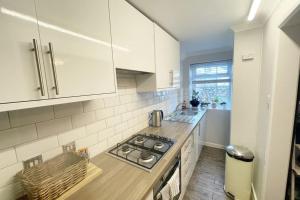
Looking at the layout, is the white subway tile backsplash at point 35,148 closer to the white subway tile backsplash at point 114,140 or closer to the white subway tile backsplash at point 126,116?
the white subway tile backsplash at point 114,140

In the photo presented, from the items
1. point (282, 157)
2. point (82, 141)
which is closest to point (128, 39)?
point (82, 141)

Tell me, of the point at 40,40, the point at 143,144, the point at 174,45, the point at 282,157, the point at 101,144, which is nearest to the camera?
the point at 40,40

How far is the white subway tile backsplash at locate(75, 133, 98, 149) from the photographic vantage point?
43.3 inches

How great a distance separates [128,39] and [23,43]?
72 cm

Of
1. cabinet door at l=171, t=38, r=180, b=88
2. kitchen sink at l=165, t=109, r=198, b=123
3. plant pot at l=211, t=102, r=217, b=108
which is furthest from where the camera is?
plant pot at l=211, t=102, r=217, b=108

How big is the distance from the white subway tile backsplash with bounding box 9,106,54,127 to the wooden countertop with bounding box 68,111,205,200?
515 millimetres

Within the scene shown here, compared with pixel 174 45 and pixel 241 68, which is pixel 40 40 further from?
pixel 241 68

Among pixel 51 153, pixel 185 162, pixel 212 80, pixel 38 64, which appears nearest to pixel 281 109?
pixel 185 162

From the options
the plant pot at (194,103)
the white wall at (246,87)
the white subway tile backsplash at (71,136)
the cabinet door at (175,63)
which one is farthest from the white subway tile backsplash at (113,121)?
the plant pot at (194,103)

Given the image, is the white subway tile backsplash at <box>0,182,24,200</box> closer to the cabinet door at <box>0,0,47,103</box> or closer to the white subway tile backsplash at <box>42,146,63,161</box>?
the white subway tile backsplash at <box>42,146,63,161</box>

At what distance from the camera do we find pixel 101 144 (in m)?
1.29

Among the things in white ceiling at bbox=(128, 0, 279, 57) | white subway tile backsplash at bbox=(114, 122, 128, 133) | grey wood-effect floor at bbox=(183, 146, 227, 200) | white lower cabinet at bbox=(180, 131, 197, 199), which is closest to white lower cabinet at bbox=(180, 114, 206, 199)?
white lower cabinet at bbox=(180, 131, 197, 199)

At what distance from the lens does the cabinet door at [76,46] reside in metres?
0.65

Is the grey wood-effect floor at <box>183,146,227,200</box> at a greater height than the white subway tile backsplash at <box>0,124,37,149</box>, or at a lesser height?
lesser
